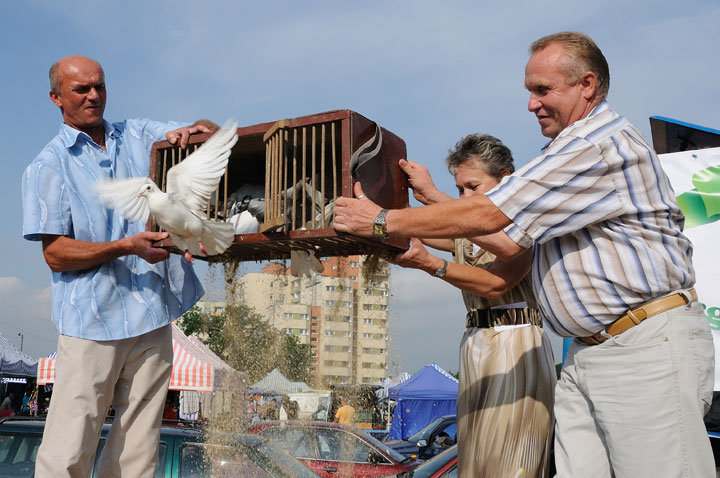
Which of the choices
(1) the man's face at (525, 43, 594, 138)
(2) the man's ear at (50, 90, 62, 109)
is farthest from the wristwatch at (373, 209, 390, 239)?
(2) the man's ear at (50, 90, 62, 109)

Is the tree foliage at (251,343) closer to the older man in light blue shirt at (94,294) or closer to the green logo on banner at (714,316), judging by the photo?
the older man in light blue shirt at (94,294)

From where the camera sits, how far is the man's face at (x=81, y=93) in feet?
9.21

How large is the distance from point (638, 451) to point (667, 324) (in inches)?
14.3

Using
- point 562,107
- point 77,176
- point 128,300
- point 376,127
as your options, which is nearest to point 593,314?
point 562,107

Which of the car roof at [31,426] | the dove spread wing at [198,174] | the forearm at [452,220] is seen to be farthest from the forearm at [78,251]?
the car roof at [31,426]

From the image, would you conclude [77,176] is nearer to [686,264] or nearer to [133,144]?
[133,144]

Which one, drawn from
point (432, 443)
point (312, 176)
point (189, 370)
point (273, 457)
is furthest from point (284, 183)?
point (189, 370)

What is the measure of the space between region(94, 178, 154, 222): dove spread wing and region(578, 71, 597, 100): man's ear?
1642 millimetres

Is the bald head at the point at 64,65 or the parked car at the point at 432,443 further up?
the bald head at the point at 64,65

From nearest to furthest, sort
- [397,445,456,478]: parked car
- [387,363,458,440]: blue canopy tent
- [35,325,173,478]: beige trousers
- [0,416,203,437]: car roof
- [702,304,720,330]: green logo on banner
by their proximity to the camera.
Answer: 1. [35,325,173,478]: beige trousers
2. [702,304,720,330]: green logo on banner
3. [0,416,203,437]: car roof
4. [397,445,456,478]: parked car
5. [387,363,458,440]: blue canopy tent

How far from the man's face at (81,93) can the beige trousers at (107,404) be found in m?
0.90

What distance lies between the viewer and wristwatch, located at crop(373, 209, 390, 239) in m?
2.37

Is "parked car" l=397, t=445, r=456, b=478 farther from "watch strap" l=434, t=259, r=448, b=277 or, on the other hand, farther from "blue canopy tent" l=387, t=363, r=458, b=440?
"blue canopy tent" l=387, t=363, r=458, b=440

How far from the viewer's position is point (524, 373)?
2736 mm
